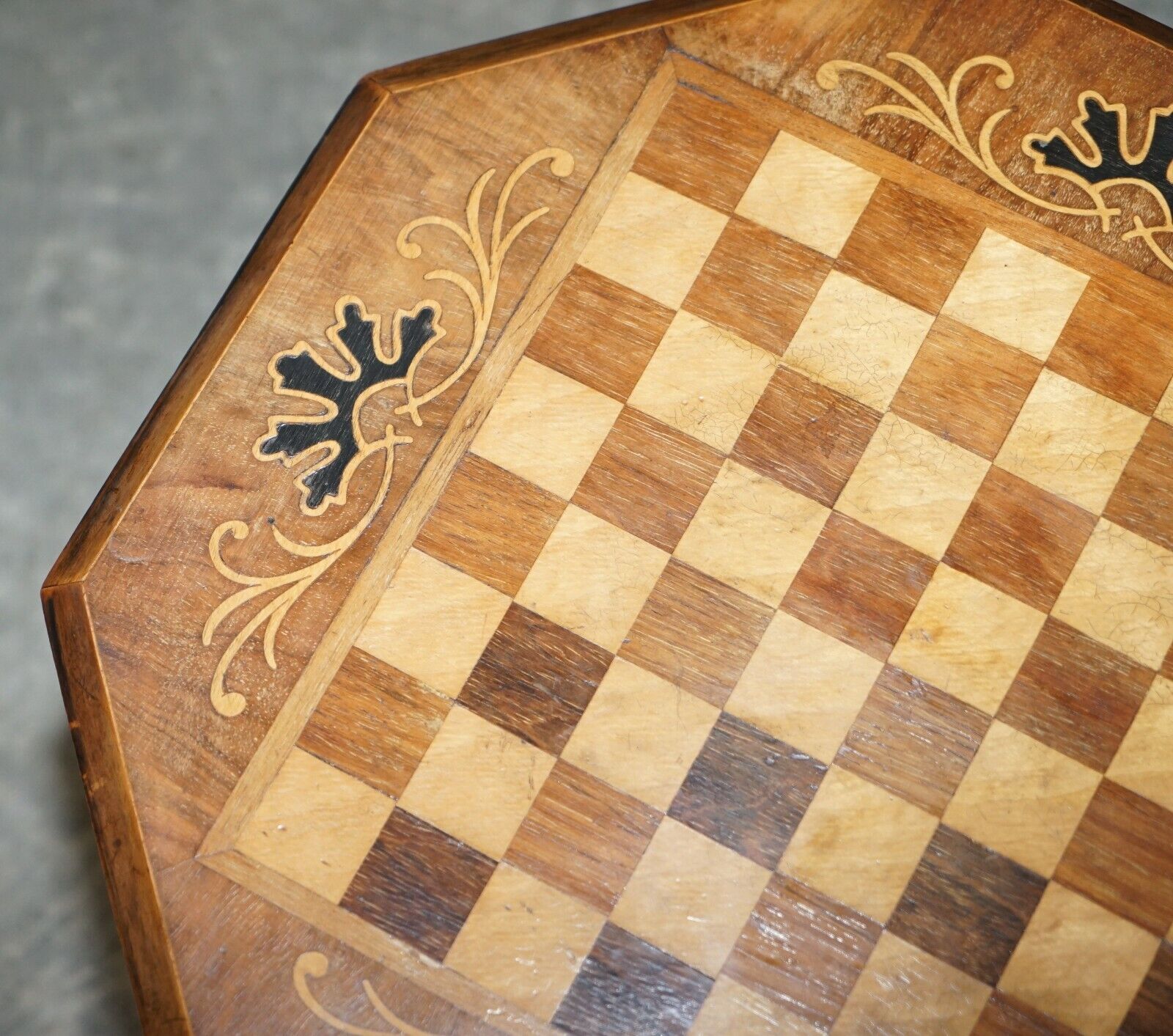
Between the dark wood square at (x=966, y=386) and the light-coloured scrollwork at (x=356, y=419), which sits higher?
the dark wood square at (x=966, y=386)

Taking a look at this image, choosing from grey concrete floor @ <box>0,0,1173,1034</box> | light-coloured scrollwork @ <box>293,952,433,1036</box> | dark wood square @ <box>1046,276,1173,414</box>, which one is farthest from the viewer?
grey concrete floor @ <box>0,0,1173,1034</box>

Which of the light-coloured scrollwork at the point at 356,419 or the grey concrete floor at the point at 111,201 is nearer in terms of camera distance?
the light-coloured scrollwork at the point at 356,419

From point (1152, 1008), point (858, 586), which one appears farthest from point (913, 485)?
point (1152, 1008)

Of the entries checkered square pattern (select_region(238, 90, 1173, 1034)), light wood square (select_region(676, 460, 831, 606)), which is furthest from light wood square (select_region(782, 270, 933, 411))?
light wood square (select_region(676, 460, 831, 606))

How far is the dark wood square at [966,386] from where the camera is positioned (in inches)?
58.0

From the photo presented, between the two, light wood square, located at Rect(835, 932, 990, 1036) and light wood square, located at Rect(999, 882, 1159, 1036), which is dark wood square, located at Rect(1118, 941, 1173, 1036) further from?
light wood square, located at Rect(835, 932, 990, 1036)

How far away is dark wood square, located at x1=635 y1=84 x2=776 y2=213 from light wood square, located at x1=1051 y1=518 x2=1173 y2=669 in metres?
0.69

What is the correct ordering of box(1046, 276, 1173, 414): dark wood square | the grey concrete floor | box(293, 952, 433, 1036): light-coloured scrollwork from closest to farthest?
box(293, 952, 433, 1036): light-coloured scrollwork, box(1046, 276, 1173, 414): dark wood square, the grey concrete floor

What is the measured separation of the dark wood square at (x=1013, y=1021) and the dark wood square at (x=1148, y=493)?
63cm

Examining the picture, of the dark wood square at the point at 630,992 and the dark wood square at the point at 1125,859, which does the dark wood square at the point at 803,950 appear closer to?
the dark wood square at the point at 630,992

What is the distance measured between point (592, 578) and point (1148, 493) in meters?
0.76

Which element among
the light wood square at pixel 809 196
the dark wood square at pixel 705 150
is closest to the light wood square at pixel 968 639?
the light wood square at pixel 809 196

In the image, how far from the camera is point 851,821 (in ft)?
4.64

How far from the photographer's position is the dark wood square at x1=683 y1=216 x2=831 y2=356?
1.49 meters
